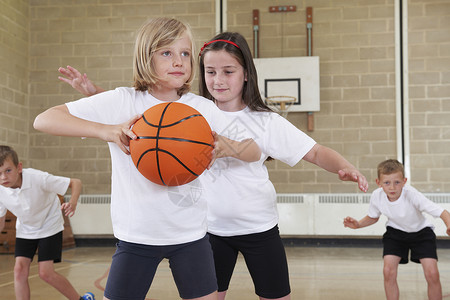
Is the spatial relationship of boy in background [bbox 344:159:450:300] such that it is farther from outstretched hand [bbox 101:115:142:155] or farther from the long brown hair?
outstretched hand [bbox 101:115:142:155]

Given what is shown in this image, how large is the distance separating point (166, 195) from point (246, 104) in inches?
28.8

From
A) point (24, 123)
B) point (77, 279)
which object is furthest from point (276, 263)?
point (24, 123)

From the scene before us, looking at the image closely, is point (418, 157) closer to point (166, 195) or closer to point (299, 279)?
point (299, 279)

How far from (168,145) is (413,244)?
2.32 meters

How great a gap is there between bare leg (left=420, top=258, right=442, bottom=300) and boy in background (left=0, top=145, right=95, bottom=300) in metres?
2.15

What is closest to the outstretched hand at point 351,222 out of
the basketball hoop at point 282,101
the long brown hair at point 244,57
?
the long brown hair at point 244,57

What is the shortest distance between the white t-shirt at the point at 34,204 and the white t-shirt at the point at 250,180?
5.47 ft

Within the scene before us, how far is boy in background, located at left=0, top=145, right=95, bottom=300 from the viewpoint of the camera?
3.12 m

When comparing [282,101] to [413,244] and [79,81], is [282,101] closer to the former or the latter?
[413,244]

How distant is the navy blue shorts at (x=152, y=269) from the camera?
1519mm

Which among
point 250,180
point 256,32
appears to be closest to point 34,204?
point 250,180

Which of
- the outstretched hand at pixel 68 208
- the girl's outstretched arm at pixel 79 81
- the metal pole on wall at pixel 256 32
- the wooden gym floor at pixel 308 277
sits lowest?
the wooden gym floor at pixel 308 277

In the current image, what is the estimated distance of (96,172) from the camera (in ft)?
25.1

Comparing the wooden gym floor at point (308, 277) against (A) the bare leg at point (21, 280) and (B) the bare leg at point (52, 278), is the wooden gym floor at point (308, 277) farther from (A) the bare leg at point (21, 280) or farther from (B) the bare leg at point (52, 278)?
(A) the bare leg at point (21, 280)
